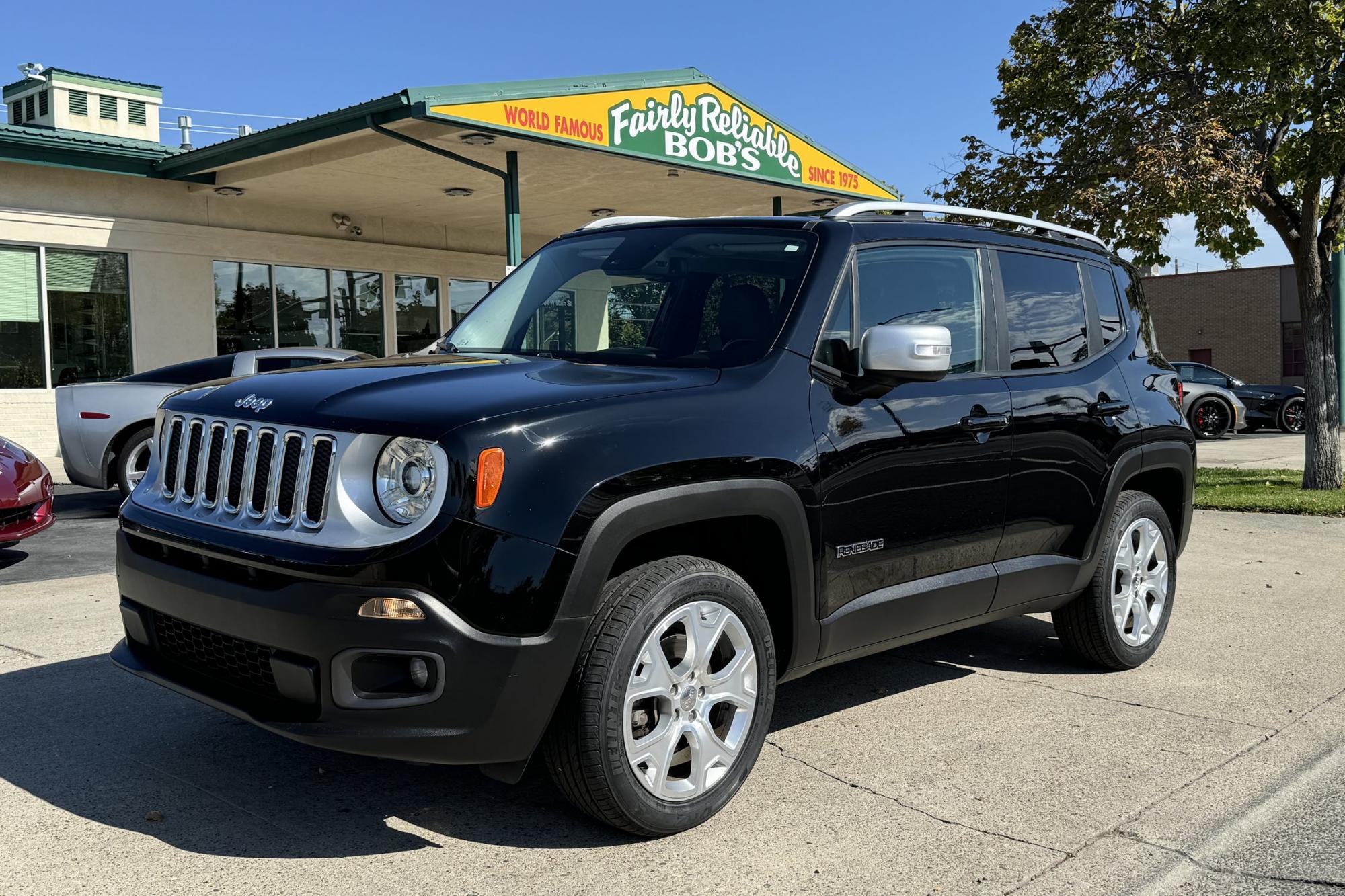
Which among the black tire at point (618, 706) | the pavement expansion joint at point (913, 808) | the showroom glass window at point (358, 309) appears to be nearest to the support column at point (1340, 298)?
the showroom glass window at point (358, 309)

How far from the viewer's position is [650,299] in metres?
4.37

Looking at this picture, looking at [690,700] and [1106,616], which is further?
[1106,616]

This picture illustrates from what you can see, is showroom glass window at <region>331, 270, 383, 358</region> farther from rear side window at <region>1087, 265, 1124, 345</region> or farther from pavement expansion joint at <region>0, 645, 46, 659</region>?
rear side window at <region>1087, 265, 1124, 345</region>

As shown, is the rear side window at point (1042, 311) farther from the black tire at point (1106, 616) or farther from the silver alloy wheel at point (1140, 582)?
the silver alloy wheel at point (1140, 582)

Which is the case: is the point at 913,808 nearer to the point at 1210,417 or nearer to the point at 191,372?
the point at 191,372

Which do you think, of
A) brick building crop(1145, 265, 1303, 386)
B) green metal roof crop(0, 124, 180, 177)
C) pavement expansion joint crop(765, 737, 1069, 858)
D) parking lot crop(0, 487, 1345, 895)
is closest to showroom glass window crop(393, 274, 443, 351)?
green metal roof crop(0, 124, 180, 177)

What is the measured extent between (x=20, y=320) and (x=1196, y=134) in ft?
44.9

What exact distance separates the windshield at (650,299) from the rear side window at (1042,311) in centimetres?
111

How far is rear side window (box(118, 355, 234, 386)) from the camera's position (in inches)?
450

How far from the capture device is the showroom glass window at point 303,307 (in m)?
17.9

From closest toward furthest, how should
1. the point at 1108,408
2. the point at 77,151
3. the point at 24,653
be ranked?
the point at 1108,408 < the point at 24,653 < the point at 77,151

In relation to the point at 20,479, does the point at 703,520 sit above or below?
above

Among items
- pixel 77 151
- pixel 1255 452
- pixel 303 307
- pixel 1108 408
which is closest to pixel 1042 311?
pixel 1108 408

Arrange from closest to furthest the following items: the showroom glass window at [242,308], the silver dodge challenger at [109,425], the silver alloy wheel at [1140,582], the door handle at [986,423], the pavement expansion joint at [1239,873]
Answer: the pavement expansion joint at [1239,873], the door handle at [986,423], the silver alloy wheel at [1140,582], the silver dodge challenger at [109,425], the showroom glass window at [242,308]
